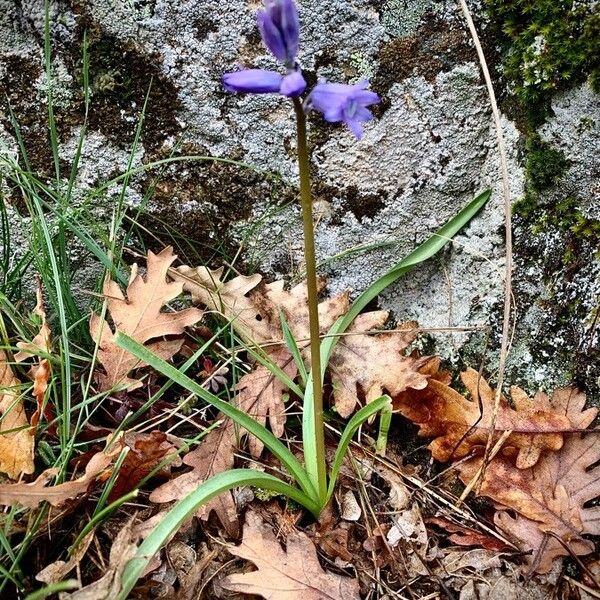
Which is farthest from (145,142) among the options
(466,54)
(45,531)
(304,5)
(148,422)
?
(45,531)

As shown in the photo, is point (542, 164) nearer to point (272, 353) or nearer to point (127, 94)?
point (272, 353)

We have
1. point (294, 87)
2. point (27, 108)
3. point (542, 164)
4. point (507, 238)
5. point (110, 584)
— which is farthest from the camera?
point (27, 108)

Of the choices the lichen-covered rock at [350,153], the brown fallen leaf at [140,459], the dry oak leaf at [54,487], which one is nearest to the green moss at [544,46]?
the lichen-covered rock at [350,153]

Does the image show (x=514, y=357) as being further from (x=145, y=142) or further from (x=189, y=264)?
(x=145, y=142)

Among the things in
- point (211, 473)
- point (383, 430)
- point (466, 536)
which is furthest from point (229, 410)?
point (466, 536)

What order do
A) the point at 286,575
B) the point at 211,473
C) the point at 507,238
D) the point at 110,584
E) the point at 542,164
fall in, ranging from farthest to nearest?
the point at 542,164 < the point at 211,473 < the point at 507,238 < the point at 286,575 < the point at 110,584

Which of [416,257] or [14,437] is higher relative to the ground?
[416,257]
